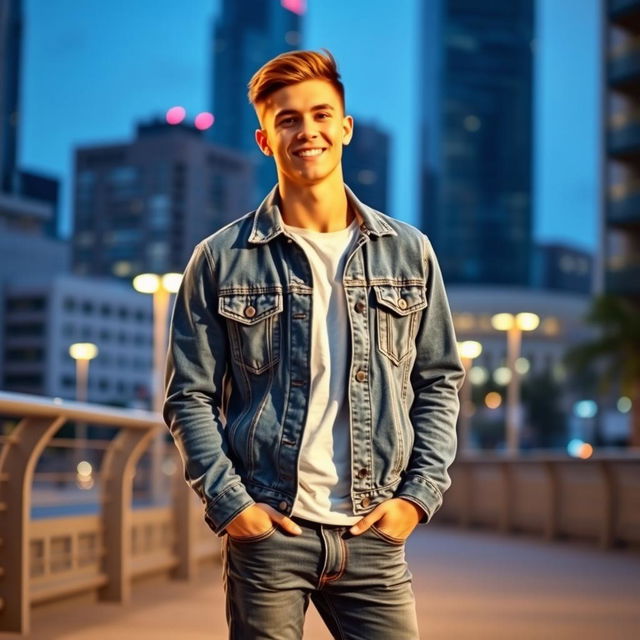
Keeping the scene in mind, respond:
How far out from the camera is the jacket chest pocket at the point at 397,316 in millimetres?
3119

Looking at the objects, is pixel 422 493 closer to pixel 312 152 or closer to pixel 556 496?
pixel 312 152

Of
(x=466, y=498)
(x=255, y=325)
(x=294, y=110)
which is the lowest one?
(x=466, y=498)

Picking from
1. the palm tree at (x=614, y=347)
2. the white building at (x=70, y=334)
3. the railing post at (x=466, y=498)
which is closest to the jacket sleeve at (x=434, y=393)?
the railing post at (x=466, y=498)

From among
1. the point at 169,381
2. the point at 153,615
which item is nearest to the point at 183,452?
the point at 169,381

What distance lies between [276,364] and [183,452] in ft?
0.96

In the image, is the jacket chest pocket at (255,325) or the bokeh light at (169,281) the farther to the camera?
the bokeh light at (169,281)

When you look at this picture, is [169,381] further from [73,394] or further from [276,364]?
[73,394]

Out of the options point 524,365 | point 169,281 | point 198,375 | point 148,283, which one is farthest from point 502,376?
point 198,375

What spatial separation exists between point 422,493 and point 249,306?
57 cm

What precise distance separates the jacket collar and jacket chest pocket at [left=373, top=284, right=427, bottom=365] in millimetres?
145

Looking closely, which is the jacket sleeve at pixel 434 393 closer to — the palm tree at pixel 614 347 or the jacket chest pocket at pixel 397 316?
the jacket chest pocket at pixel 397 316

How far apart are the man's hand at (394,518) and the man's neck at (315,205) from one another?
0.68 metres

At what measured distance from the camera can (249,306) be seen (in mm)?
3107

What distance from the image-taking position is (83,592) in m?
9.41
